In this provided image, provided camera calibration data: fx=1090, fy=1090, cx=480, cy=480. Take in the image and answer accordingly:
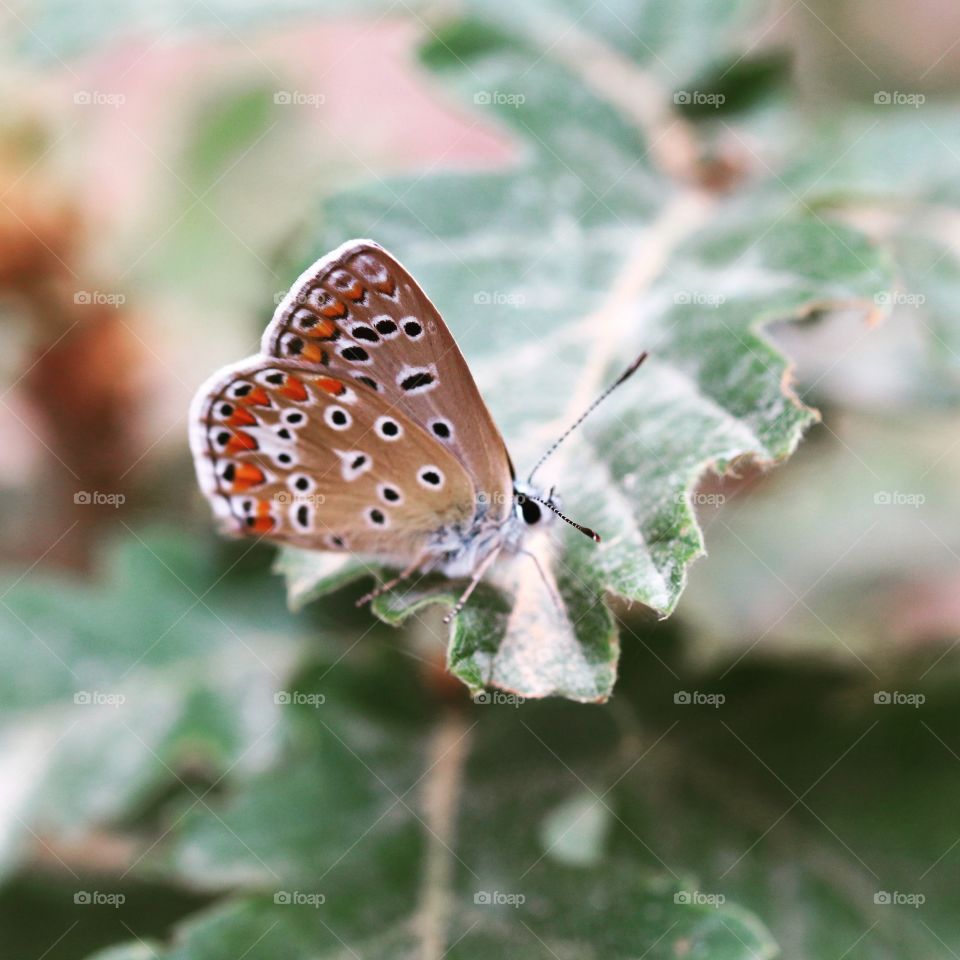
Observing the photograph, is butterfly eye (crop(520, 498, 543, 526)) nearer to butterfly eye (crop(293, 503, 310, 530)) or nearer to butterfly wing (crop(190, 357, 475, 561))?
butterfly wing (crop(190, 357, 475, 561))

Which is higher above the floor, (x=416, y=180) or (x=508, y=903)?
(x=416, y=180)

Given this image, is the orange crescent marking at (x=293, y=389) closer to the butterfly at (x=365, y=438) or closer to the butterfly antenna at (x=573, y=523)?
the butterfly at (x=365, y=438)

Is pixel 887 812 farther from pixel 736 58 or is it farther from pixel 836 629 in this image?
pixel 736 58

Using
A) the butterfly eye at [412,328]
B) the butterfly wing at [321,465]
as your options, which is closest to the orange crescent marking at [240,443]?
the butterfly wing at [321,465]

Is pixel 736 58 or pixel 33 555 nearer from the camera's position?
pixel 736 58

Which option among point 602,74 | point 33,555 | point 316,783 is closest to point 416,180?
point 602,74

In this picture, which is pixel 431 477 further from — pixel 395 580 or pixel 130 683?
pixel 130 683

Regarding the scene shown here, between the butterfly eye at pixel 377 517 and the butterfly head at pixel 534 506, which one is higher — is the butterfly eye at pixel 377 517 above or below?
below
